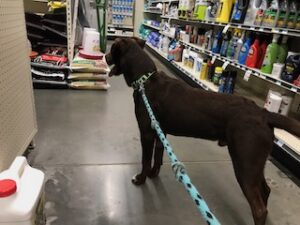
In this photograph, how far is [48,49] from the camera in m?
3.78

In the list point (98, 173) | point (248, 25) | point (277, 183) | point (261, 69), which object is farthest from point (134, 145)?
point (248, 25)

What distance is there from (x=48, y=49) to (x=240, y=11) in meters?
2.58

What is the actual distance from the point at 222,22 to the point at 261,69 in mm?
962

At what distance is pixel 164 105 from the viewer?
5.16 ft

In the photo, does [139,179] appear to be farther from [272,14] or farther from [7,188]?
[272,14]

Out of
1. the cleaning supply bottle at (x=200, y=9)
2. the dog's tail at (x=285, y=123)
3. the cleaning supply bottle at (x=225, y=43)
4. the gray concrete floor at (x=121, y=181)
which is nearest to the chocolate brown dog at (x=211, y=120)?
the dog's tail at (x=285, y=123)

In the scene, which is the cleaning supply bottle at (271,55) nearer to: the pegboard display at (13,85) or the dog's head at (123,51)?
the dog's head at (123,51)

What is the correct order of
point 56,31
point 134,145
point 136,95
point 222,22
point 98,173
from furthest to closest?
1. point 56,31
2. point 222,22
3. point 134,145
4. point 98,173
5. point 136,95

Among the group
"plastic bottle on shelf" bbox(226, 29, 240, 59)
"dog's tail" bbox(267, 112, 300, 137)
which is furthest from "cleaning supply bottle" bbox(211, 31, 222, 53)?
"dog's tail" bbox(267, 112, 300, 137)

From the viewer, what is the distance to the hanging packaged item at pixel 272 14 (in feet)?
7.81

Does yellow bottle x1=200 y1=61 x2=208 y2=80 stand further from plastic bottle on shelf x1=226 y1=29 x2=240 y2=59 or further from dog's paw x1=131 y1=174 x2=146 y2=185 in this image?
dog's paw x1=131 y1=174 x2=146 y2=185

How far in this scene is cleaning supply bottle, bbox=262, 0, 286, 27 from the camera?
239 centimetres

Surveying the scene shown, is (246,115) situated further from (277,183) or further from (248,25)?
(248,25)

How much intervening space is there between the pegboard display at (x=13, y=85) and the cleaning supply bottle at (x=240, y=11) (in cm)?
220
